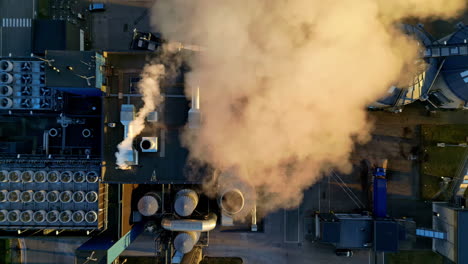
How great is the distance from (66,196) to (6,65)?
28.8 feet

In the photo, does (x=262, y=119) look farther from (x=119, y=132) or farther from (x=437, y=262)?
(x=437, y=262)

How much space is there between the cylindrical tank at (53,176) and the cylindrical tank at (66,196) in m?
0.86

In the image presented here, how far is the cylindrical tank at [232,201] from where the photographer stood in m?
13.9

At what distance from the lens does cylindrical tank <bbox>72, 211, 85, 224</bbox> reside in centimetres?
1401

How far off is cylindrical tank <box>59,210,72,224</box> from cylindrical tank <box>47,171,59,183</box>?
1.90 m

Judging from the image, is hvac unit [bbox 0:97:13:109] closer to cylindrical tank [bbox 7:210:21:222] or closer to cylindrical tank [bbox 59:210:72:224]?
cylindrical tank [bbox 7:210:21:222]

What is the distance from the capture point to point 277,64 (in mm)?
14570

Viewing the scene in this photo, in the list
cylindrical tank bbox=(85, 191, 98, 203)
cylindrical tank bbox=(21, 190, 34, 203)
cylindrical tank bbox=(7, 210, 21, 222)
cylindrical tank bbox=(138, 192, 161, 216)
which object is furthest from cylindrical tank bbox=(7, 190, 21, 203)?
cylindrical tank bbox=(138, 192, 161, 216)

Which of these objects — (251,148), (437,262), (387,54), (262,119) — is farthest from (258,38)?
(437,262)

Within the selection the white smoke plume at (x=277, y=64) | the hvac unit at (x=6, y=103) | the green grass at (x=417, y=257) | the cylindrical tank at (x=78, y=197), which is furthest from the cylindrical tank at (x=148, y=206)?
the green grass at (x=417, y=257)

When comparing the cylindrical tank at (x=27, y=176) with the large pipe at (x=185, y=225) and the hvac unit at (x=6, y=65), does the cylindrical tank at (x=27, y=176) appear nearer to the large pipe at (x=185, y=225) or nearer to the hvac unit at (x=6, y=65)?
the hvac unit at (x=6, y=65)

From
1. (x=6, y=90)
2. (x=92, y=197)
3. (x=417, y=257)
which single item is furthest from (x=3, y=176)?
(x=417, y=257)

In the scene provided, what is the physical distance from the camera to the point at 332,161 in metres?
16.9

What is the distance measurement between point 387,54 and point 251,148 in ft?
31.4
